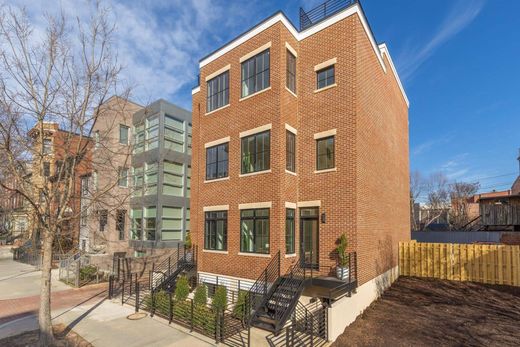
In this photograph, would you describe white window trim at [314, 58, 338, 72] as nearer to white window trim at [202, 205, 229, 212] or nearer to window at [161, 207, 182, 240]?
white window trim at [202, 205, 229, 212]

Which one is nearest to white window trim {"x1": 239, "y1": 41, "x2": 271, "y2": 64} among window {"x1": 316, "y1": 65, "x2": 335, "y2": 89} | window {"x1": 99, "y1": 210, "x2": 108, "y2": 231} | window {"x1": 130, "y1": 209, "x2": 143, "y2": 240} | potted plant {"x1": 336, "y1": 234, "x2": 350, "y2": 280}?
window {"x1": 316, "y1": 65, "x2": 335, "y2": 89}

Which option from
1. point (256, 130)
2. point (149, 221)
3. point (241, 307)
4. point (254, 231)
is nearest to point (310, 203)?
point (254, 231)

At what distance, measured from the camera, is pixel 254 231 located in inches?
483

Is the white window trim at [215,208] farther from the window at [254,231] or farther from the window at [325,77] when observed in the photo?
the window at [325,77]

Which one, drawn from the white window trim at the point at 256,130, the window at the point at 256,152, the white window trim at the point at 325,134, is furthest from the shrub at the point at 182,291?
the white window trim at the point at 325,134

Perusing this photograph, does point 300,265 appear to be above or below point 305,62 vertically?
below

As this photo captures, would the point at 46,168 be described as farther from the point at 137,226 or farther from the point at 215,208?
the point at 137,226

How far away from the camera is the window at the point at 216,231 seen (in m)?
13.4

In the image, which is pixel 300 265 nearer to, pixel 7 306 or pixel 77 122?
pixel 77 122

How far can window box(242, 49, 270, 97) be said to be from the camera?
12.8 m

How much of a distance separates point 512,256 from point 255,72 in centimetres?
1366

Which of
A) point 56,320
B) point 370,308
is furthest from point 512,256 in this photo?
point 56,320

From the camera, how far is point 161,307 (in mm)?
11602

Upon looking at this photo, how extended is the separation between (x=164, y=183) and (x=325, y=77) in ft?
42.2
